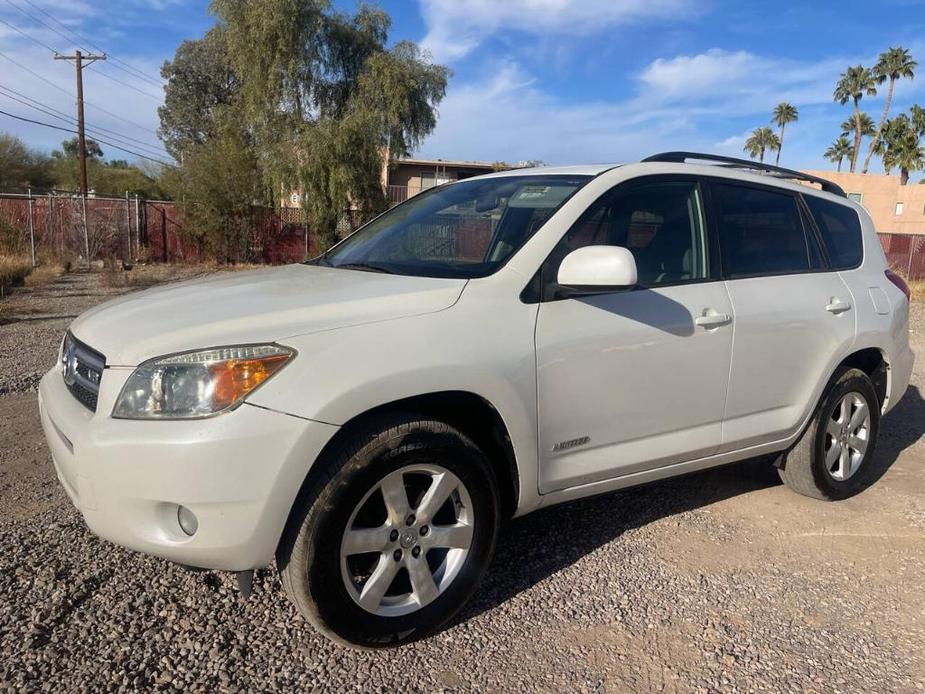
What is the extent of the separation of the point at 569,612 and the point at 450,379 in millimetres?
1131

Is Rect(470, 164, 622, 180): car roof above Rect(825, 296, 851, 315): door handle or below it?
above

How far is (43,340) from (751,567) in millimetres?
7963

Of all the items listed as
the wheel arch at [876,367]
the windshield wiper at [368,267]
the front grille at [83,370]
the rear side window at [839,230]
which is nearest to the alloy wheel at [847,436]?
the wheel arch at [876,367]

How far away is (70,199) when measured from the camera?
20125 mm

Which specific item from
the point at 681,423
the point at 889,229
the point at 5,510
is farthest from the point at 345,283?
the point at 889,229

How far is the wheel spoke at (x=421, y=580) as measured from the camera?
103 inches

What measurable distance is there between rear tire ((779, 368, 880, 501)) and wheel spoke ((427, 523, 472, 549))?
2250 millimetres

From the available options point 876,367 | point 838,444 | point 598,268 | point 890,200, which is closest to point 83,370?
point 598,268

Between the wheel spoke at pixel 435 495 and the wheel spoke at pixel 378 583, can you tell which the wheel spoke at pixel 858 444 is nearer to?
the wheel spoke at pixel 435 495

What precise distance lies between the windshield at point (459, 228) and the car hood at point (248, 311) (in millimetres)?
226

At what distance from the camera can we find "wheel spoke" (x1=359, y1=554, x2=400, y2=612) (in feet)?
8.29

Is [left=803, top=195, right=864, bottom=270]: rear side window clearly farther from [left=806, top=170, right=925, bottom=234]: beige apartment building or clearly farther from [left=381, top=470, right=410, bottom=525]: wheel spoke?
[left=806, top=170, right=925, bottom=234]: beige apartment building

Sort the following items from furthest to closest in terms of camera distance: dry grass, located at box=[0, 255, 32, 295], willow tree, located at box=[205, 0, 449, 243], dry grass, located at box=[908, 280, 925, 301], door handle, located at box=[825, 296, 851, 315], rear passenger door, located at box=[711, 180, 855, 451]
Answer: willow tree, located at box=[205, 0, 449, 243], dry grass, located at box=[908, 280, 925, 301], dry grass, located at box=[0, 255, 32, 295], door handle, located at box=[825, 296, 851, 315], rear passenger door, located at box=[711, 180, 855, 451]

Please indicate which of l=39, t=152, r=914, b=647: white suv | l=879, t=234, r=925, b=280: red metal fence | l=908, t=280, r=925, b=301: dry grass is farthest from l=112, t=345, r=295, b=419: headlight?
l=879, t=234, r=925, b=280: red metal fence
